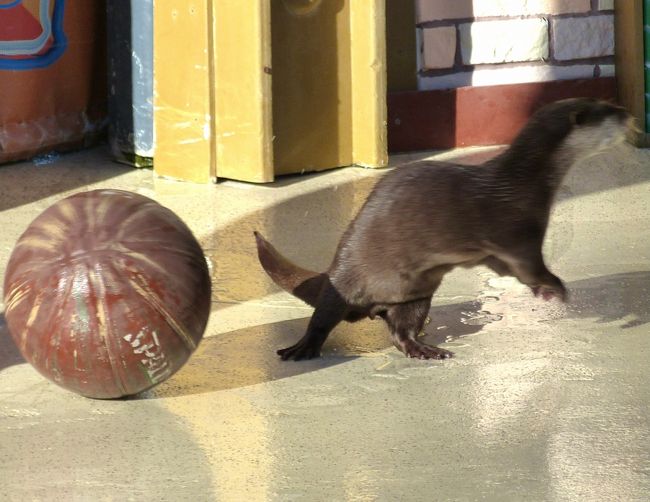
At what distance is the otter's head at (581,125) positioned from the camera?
14.2ft

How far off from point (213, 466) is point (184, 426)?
33 centimetres

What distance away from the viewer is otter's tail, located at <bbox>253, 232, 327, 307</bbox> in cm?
446

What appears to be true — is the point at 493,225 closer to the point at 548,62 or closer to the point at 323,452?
the point at 323,452

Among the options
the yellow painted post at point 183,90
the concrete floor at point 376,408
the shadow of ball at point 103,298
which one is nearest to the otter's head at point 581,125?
the concrete floor at point 376,408

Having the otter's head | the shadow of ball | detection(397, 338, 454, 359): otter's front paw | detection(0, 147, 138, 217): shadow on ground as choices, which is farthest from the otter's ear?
detection(0, 147, 138, 217): shadow on ground

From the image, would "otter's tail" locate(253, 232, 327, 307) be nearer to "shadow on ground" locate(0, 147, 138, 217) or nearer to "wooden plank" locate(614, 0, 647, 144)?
"shadow on ground" locate(0, 147, 138, 217)

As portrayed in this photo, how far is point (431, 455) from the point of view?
349 cm

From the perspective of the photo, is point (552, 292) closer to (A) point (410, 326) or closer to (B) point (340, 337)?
(A) point (410, 326)

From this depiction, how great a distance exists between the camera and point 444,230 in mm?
4059

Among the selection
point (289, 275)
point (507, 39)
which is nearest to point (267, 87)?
point (507, 39)

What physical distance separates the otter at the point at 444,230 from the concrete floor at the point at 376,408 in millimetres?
190

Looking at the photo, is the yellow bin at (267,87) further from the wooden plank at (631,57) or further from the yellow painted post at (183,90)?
the wooden plank at (631,57)

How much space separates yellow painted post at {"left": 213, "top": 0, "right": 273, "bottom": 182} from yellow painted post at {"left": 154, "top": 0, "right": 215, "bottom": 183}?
0.21ft

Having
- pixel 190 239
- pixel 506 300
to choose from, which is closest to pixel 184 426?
pixel 190 239
